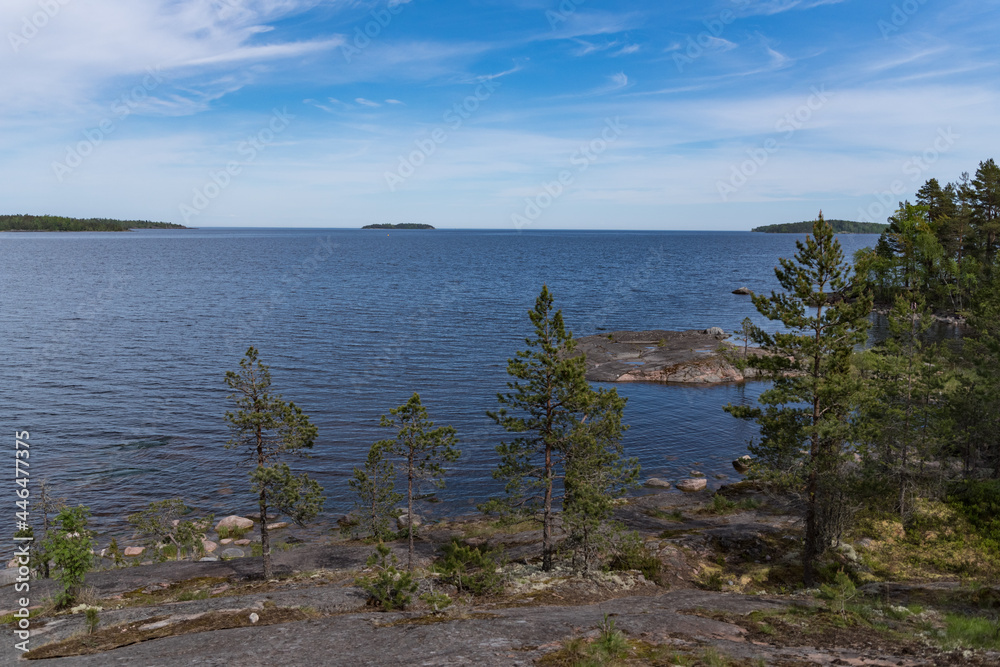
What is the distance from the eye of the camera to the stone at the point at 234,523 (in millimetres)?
33037

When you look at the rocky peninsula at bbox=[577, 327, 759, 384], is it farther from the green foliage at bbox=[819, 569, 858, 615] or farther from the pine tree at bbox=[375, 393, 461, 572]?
the green foliage at bbox=[819, 569, 858, 615]

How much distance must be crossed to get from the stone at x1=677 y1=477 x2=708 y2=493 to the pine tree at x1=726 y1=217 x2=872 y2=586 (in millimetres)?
12385

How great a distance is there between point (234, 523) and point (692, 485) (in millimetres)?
29111

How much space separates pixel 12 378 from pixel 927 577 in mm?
Answer: 71509

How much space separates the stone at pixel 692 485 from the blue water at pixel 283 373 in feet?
6.26

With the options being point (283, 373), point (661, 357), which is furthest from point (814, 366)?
point (283, 373)

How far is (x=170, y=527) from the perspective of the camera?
31.1m

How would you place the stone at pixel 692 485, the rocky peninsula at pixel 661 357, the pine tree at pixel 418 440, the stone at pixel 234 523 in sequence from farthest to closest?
1. the rocky peninsula at pixel 661 357
2. the stone at pixel 692 485
3. the stone at pixel 234 523
4. the pine tree at pixel 418 440

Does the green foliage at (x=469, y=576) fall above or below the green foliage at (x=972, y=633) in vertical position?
below

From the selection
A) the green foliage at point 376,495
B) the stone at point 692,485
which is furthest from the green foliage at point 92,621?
the stone at point 692,485

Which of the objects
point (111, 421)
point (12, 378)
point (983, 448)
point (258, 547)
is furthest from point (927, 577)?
point (12, 378)

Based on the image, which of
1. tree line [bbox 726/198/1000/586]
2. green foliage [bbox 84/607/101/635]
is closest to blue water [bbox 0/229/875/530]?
tree line [bbox 726/198/1000/586]

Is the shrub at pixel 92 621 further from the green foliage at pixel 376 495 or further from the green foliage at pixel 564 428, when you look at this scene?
the green foliage at pixel 564 428

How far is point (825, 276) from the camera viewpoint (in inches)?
995
